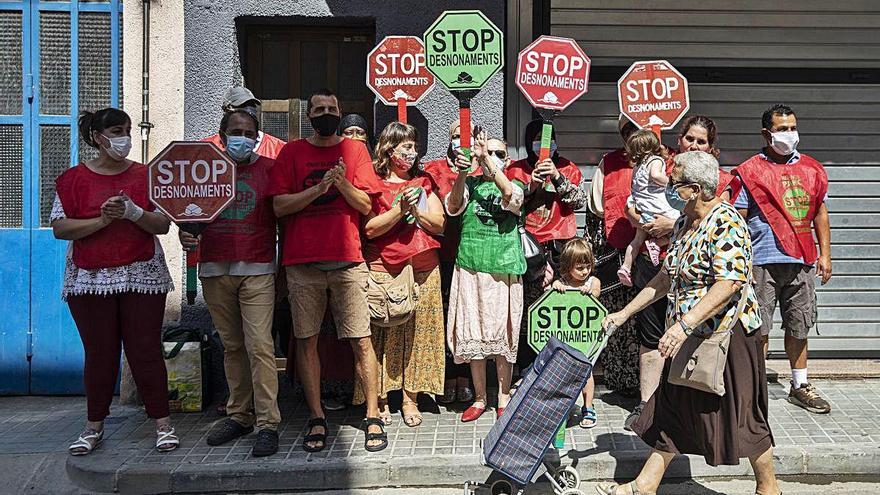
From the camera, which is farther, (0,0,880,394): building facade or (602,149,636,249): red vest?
(0,0,880,394): building facade

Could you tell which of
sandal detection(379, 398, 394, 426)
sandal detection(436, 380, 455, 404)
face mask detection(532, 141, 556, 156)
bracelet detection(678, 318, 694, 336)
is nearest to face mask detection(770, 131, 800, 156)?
face mask detection(532, 141, 556, 156)

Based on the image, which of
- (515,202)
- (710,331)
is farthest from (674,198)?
(515,202)

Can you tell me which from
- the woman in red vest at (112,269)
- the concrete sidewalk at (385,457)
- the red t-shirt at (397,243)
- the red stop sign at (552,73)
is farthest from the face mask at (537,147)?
the woman in red vest at (112,269)

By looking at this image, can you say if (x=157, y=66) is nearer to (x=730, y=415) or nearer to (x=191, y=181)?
(x=191, y=181)

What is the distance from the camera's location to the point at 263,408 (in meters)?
5.11

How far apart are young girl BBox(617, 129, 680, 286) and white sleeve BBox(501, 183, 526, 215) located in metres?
0.75

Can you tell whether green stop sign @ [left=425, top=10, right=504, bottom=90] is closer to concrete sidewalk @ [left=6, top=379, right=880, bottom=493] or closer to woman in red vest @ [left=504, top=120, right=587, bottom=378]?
woman in red vest @ [left=504, top=120, right=587, bottom=378]

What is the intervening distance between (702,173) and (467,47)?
180 cm

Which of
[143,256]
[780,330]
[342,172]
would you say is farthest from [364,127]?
[780,330]

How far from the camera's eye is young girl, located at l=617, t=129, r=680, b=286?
5.07 metres

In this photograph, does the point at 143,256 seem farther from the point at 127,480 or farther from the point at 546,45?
the point at 546,45

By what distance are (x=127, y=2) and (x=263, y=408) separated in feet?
11.1

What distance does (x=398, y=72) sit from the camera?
579 centimetres

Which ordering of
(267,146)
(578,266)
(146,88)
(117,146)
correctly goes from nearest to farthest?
(117,146), (578,266), (267,146), (146,88)
